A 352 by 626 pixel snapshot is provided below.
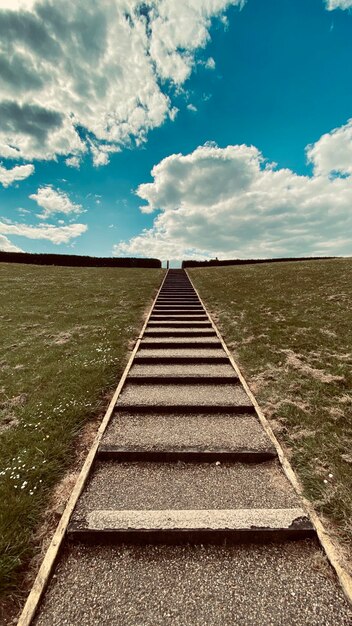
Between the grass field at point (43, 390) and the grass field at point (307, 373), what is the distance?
10.5 ft

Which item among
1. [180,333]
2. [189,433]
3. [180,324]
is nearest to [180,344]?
[180,333]

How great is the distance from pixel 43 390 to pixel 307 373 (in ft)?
18.8

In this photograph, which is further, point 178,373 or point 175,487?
point 178,373

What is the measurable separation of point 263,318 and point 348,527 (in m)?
7.75

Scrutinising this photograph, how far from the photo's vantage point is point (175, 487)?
11.1 feet

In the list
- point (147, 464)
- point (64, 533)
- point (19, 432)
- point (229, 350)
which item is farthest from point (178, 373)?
point (64, 533)

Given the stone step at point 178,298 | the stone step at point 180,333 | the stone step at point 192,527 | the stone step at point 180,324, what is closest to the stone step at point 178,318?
the stone step at point 180,324

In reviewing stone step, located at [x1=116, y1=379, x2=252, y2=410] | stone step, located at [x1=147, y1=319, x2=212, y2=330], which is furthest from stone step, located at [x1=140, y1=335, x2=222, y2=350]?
stone step, located at [x1=116, y1=379, x2=252, y2=410]

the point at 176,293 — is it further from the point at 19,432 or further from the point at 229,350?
the point at 19,432

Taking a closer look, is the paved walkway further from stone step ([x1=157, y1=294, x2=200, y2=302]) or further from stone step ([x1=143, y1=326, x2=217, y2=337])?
stone step ([x1=157, y1=294, x2=200, y2=302])

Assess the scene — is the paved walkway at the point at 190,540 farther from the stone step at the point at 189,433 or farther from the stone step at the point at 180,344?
the stone step at the point at 180,344

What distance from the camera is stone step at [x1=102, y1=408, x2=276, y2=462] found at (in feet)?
12.8

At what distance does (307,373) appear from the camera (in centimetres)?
592

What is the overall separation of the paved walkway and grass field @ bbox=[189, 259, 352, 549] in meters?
0.43
